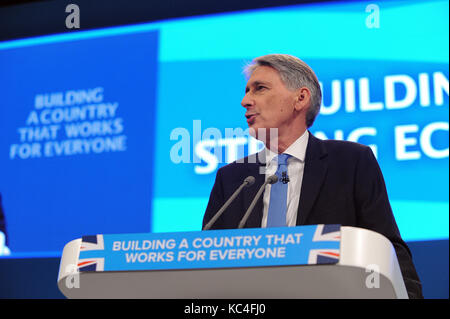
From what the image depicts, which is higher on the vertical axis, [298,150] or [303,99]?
[303,99]

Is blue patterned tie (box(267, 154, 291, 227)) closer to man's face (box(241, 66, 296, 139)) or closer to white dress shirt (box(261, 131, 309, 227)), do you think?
white dress shirt (box(261, 131, 309, 227))

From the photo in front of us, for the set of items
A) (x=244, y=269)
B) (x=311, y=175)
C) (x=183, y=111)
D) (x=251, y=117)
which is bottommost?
(x=244, y=269)

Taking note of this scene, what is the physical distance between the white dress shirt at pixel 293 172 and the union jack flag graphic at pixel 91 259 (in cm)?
63

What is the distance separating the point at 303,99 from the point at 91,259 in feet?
3.46

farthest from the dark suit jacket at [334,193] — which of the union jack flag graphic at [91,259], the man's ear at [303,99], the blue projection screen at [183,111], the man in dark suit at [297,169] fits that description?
the blue projection screen at [183,111]

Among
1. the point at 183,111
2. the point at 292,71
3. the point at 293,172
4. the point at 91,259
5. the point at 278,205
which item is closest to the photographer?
the point at 91,259

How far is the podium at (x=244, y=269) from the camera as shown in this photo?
43.9 inches

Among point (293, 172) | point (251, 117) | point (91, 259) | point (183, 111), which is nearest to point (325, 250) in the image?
point (91, 259)

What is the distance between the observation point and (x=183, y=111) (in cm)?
365

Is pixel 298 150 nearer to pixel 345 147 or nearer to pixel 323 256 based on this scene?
pixel 345 147

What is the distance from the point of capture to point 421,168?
317cm

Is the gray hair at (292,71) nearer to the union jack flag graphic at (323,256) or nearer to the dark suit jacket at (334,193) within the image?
the dark suit jacket at (334,193)

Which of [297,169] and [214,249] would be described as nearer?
[214,249]

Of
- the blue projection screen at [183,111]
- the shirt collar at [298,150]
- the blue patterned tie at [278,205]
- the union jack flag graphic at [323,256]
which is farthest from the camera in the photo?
the blue projection screen at [183,111]
